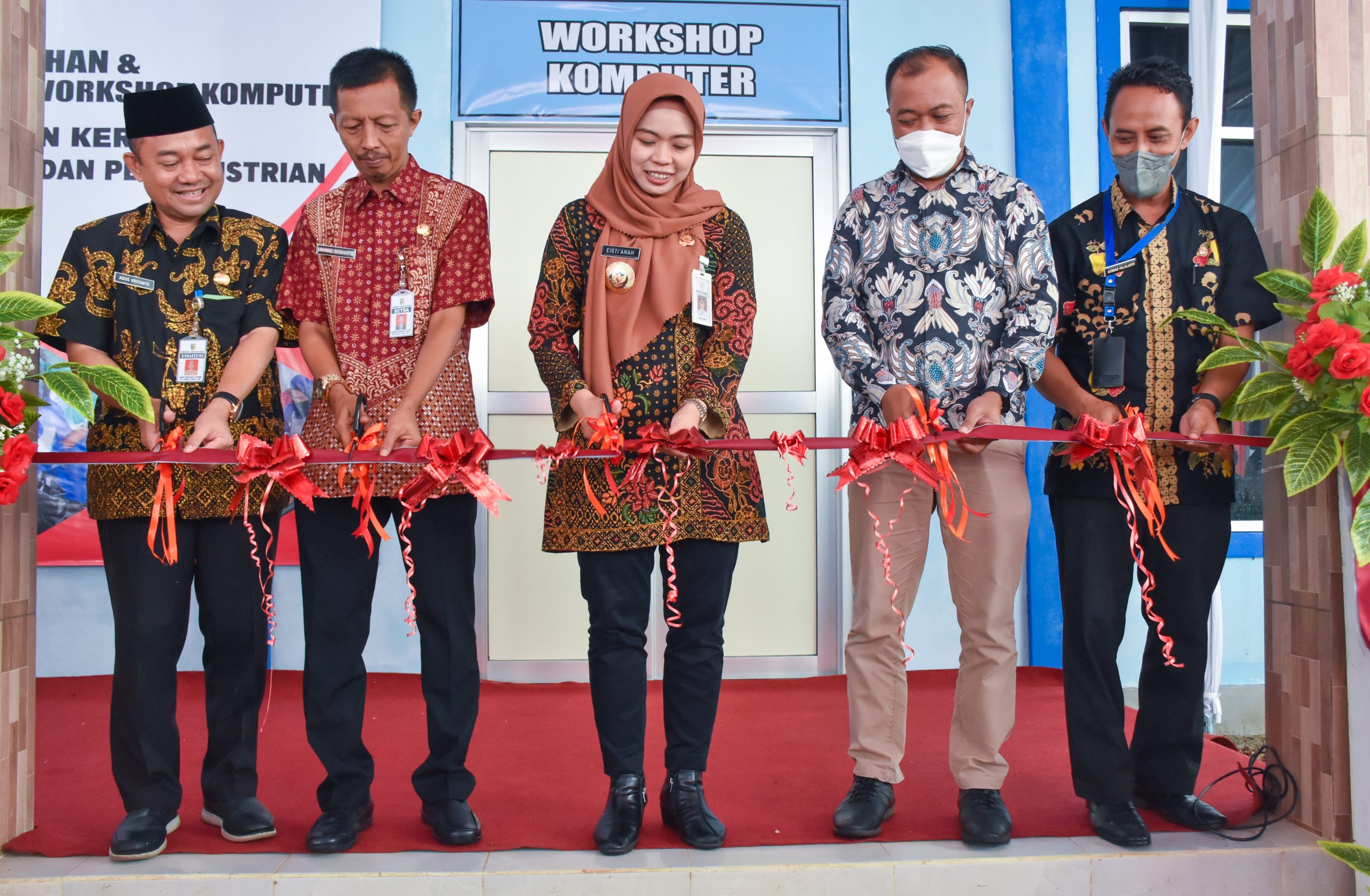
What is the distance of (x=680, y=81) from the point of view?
212 centimetres

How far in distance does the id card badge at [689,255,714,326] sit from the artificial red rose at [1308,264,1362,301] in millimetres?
1272

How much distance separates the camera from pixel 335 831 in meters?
2.05

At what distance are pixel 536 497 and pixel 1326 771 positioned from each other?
2918 millimetres

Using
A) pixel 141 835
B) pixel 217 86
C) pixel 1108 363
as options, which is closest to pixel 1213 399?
pixel 1108 363

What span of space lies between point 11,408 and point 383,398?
705mm

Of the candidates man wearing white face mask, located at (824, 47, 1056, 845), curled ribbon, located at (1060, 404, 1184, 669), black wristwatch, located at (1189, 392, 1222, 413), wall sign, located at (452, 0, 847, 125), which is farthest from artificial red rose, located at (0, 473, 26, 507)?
wall sign, located at (452, 0, 847, 125)

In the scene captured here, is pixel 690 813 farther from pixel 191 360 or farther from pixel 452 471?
pixel 191 360

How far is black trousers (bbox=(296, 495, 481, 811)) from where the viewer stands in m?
2.10

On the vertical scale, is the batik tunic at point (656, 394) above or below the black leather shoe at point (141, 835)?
above

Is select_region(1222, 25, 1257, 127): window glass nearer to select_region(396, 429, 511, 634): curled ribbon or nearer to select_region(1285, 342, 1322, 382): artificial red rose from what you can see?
select_region(1285, 342, 1322, 382): artificial red rose

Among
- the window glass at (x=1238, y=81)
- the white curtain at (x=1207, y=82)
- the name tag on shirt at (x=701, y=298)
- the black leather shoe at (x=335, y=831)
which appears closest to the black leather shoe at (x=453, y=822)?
the black leather shoe at (x=335, y=831)

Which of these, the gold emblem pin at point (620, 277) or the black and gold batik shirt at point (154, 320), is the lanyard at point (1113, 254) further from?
the black and gold batik shirt at point (154, 320)

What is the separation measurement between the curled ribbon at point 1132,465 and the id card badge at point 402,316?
145cm

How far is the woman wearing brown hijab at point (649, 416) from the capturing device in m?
2.08
